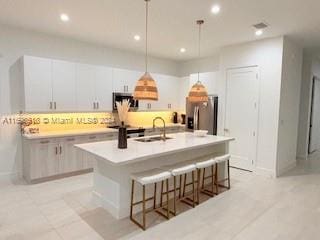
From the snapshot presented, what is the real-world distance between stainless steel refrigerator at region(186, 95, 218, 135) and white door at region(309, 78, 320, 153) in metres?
3.39

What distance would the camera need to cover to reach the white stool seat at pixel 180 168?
3088 millimetres

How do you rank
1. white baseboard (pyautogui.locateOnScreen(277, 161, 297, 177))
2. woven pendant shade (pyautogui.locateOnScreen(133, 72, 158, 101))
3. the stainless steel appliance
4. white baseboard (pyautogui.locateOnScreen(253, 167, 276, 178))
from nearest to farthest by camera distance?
1. woven pendant shade (pyautogui.locateOnScreen(133, 72, 158, 101))
2. white baseboard (pyautogui.locateOnScreen(253, 167, 276, 178))
3. white baseboard (pyautogui.locateOnScreen(277, 161, 297, 177))
4. the stainless steel appliance

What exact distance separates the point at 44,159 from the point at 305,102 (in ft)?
22.2

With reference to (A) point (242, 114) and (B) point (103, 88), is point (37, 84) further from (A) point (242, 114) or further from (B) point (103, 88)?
(A) point (242, 114)

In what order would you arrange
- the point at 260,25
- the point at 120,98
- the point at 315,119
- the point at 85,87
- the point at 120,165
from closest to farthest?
1. the point at 120,165
2. the point at 260,25
3. the point at 85,87
4. the point at 120,98
5. the point at 315,119

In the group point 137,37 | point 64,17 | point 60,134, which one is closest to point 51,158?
point 60,134

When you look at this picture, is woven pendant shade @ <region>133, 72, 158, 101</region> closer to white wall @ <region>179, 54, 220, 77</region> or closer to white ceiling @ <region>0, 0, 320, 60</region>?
white ceiling @ <region>0, 0, 320, 60</region>

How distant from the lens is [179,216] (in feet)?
10.1

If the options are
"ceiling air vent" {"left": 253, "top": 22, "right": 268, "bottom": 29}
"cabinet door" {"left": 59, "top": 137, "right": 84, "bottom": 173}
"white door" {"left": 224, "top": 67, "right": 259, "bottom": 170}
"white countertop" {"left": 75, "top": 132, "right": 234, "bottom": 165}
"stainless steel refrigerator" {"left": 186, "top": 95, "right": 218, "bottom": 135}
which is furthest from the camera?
"stainless steel refrigerator" {"left": 186, "top": 95, "right": 218, "bottom": 135}

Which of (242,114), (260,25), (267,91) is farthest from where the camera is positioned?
(242,114)

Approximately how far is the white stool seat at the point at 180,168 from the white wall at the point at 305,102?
470 centimetres

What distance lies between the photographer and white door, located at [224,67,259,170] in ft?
16.5

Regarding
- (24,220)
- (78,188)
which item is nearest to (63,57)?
(78,188)

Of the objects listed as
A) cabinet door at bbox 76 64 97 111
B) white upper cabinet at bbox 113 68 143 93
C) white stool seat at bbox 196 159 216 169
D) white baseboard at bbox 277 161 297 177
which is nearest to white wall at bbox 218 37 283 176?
white baseboard at bbox 277 161 297 177
